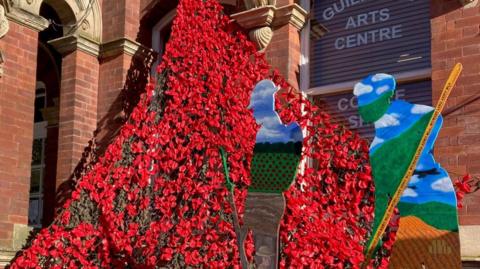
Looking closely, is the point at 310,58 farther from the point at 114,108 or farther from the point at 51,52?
the point at 51,52

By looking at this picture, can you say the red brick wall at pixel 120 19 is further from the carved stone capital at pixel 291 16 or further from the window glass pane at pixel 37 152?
the window glass pane at pixel 37 152

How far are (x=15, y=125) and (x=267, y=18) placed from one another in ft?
9.92

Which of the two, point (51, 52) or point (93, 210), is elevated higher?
point (51, 52)

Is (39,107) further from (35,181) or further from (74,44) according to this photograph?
(74,44)

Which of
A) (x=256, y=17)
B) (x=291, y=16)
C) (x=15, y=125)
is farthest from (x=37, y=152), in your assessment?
(x=291, y=16)

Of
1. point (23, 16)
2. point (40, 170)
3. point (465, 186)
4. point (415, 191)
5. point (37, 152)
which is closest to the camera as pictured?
point (415, 191)

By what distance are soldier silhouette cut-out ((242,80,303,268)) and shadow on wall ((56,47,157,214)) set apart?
226 inches

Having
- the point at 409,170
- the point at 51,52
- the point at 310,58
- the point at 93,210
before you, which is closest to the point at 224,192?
the point at 93,210

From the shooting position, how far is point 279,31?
24.1ft

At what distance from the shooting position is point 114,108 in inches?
344

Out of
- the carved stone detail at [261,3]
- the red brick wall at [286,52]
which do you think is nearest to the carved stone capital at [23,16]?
the carved stone detail at [261,3]

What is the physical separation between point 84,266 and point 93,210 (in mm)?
542

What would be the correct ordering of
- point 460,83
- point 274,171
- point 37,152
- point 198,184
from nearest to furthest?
point 274,171
point 460,83
point 198,184
point 37,152

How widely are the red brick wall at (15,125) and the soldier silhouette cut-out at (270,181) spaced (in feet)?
16.1
